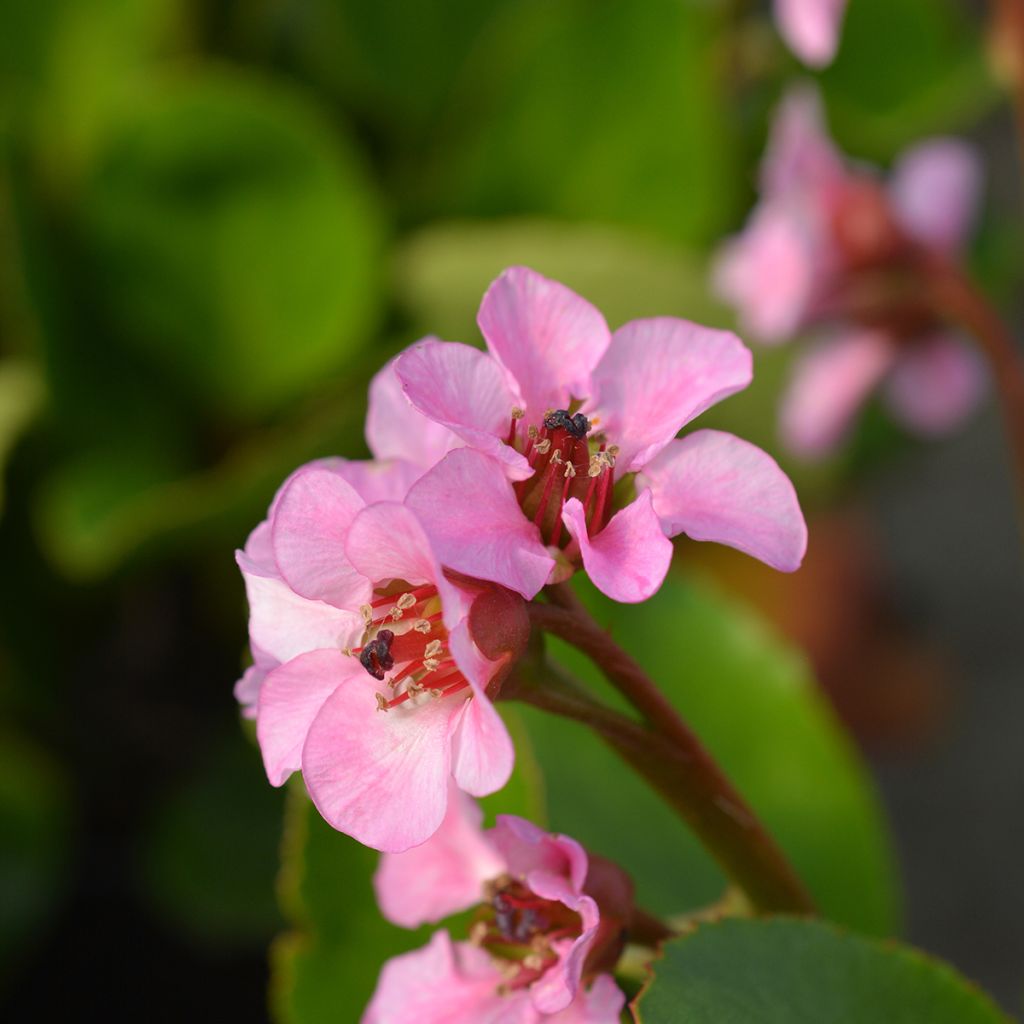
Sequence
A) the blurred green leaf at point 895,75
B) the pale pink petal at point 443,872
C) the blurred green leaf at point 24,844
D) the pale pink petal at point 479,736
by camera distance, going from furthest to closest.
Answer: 1. the blurred green leaf at point 895,75
2. the blurred green leaf at point 24,844
3. the pale pink petal at point 443,872
4. the pale pink petal at point 479,736

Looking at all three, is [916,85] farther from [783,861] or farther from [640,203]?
[783,861]

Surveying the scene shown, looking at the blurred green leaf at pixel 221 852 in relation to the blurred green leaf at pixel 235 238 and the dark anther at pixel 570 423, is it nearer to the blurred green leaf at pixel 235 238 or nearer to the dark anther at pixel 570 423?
the blurred green leaf at pixel 235 238

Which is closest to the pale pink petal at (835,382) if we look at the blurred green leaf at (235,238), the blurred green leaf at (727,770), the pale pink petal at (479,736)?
the blurred green leaf at (727,770)

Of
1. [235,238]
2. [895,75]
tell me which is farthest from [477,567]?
[895,75]

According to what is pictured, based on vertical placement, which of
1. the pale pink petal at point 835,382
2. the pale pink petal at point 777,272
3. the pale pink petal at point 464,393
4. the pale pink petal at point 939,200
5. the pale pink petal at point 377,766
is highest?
the pale pink petal at point 464,393

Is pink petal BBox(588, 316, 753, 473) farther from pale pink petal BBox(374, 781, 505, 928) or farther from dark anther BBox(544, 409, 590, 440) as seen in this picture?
pale pink petal BBox(374, 781, 505, 928)

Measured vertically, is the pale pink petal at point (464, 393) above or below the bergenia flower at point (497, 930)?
above
